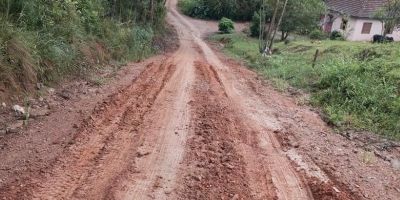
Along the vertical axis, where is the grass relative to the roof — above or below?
below

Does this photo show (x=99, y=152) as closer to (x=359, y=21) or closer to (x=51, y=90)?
(x=51, y=90)

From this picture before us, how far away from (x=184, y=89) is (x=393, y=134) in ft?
15.6

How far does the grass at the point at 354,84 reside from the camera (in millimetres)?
9195

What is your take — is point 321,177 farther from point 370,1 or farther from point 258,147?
point 370,1

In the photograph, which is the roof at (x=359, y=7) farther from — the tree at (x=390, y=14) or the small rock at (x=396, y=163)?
the small rock at (x=396, y=163)

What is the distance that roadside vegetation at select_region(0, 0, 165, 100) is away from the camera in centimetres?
817

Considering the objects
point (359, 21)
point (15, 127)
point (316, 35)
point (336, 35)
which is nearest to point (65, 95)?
point (15, 127)

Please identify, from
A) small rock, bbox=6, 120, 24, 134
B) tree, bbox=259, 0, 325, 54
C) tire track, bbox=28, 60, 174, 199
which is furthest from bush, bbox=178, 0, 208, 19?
small rock, bbox=6, 120, 24, 134

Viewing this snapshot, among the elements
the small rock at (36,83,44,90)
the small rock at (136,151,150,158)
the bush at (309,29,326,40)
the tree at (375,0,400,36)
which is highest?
the tree at (375,0,400,36)

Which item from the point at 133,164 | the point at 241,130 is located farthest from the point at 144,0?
the point at 133,164

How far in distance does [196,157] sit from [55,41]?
5.33m

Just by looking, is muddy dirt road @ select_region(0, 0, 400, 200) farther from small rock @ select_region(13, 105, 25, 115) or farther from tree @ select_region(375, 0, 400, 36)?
tree @ select_region(375, 0, 400, 36)

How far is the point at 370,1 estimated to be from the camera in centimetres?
3278

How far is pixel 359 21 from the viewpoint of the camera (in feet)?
104
